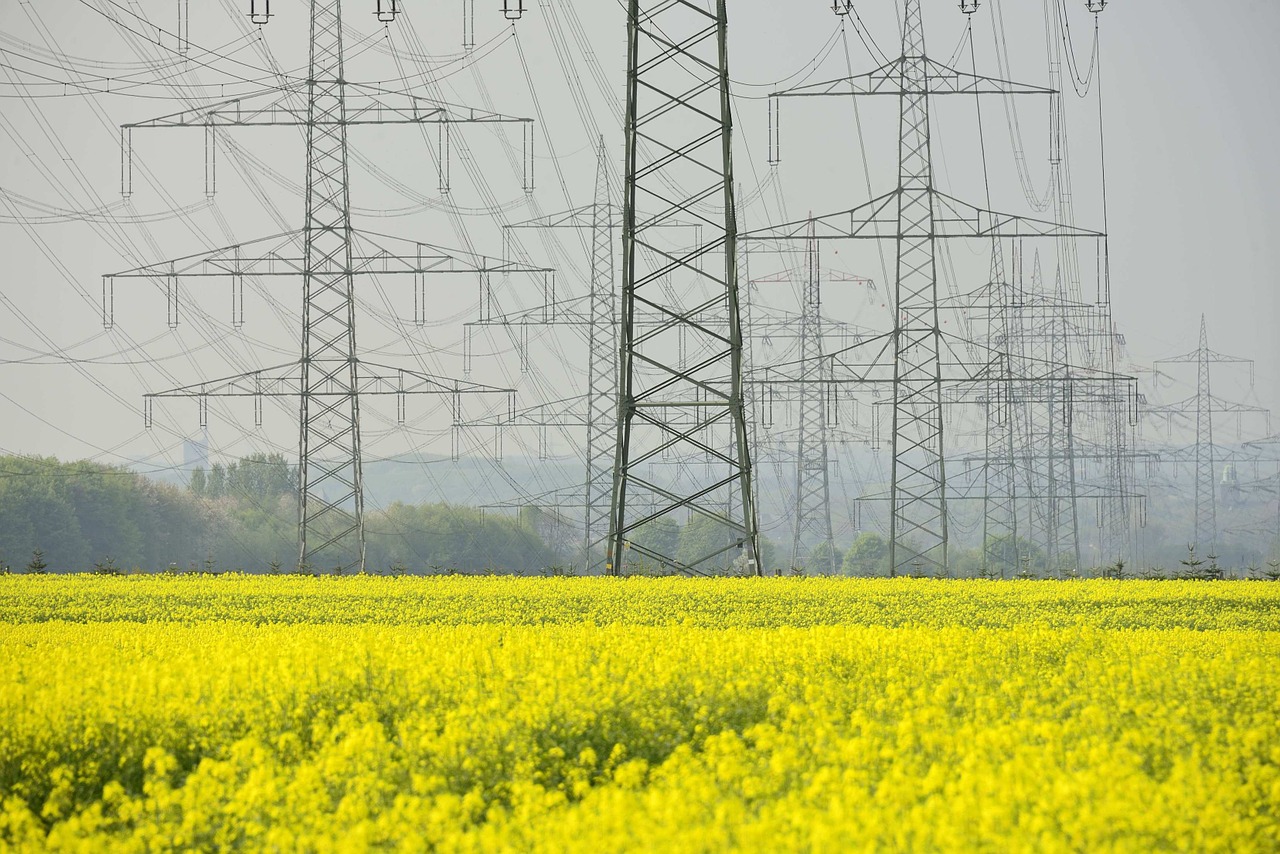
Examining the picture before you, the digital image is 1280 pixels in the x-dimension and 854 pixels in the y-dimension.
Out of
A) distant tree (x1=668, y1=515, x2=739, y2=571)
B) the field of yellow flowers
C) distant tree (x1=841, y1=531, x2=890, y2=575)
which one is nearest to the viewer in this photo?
the field of yellow flowers

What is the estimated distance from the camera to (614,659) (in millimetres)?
8602

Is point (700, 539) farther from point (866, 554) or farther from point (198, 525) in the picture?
point (198, 525)

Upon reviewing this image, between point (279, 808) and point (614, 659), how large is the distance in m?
3.23

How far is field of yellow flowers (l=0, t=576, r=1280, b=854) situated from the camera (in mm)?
5113

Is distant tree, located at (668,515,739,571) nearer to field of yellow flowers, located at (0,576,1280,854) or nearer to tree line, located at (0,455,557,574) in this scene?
tree line, located at (0,455,557,574)

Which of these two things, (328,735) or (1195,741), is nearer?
(1195,741)

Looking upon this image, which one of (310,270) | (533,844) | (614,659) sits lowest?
(533,844)

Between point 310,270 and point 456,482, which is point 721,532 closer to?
point 310,270

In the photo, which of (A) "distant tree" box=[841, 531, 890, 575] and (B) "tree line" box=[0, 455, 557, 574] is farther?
(A) "distant tree" box=[841, 531, 890, 575]

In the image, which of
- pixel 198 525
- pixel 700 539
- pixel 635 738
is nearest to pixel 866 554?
pixel 700 539

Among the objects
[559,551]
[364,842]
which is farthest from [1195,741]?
[559,551]

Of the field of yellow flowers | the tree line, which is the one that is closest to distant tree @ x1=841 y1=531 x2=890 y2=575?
the tree line

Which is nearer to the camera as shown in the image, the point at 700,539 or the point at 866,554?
the point at 700,539

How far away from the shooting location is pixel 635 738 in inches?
298
